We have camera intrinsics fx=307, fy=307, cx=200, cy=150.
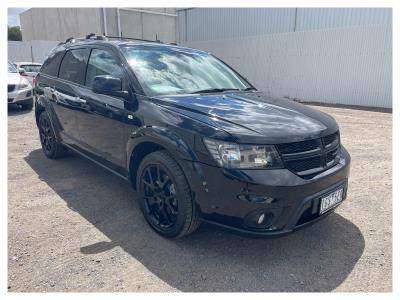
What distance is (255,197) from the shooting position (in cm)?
229

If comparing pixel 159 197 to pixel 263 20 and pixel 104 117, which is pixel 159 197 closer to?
pixel 104 117

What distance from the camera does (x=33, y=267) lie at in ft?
8.18

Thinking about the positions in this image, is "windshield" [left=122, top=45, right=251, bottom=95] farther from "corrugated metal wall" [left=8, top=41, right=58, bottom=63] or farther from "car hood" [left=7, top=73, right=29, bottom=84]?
"corrugated metal wall" [left=8, top=41, right=58, bottom=63]

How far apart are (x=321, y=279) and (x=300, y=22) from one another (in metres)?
15.8

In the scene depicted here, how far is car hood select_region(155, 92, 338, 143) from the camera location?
93.4 inches

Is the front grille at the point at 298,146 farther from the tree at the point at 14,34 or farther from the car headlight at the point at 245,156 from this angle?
the tree at the point at 14,34

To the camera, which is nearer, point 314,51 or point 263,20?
point 314,51

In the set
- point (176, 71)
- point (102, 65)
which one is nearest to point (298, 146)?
point (176, 71)

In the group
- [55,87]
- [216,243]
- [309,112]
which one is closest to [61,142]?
[55,87]

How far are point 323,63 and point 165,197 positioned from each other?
12227 millimetres

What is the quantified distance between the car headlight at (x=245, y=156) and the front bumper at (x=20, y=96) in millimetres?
8944

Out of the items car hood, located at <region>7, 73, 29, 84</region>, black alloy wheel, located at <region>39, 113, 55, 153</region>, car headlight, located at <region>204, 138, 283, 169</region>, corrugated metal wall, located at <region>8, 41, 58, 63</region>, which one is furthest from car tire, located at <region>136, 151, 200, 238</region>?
corrugated metal wall, located at <region>8, 41, 58, 63</region>

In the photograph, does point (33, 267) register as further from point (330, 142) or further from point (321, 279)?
point (330, 142)

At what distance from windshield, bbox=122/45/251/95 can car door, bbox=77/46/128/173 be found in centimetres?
22
